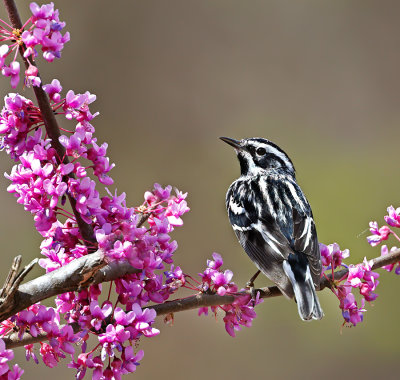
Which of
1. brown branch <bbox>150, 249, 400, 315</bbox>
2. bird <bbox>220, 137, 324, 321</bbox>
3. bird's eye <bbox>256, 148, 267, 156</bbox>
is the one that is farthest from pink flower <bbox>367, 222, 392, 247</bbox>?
bird's eye <bbox>256, 148, 267, 156</bbox>

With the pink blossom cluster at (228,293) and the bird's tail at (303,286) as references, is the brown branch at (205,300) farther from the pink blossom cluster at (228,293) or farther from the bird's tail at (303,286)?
the bird's tail at (303,286)

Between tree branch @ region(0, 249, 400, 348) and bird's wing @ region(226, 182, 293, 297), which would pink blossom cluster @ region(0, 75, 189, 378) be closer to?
tree branch @ region(0, 249, 400, 348)

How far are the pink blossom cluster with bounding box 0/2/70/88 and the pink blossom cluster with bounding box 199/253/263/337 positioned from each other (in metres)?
0.73

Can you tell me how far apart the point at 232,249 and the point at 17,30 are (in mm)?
4907

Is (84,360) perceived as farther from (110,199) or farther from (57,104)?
(57,104)

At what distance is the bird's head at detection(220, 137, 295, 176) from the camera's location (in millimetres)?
3246

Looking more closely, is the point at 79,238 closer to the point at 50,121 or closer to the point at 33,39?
the point at 50,121

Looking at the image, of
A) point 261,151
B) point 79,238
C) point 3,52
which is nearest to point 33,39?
point 3,52

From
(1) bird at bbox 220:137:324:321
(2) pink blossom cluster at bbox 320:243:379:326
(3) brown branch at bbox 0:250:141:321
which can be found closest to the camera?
(3) brown branch at bbox 0:250:141:321

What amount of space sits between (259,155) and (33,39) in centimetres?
203

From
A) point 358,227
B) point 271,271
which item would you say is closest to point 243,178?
point 271,271

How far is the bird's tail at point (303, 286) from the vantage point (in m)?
2.06

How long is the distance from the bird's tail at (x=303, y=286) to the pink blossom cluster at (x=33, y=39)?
1173 mm

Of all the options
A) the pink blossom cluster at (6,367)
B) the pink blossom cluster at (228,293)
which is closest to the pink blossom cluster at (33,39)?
the pink blossom cluster at (6,367)
